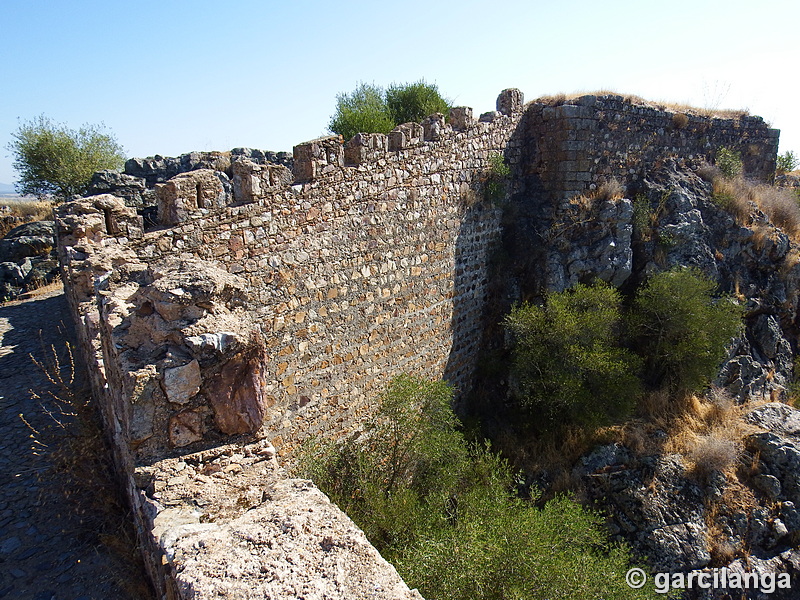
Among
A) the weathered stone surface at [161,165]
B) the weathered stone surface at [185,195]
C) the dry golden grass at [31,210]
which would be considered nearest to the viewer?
the weathered stone surface at [185,195]

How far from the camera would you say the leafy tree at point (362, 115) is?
11969mm

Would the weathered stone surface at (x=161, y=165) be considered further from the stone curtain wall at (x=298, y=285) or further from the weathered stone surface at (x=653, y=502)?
the weathered stone surface at (x=653, y=502)

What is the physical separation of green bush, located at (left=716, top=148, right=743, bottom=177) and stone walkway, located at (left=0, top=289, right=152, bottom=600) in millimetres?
14861

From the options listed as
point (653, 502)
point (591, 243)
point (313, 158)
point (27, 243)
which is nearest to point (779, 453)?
point (653, 502)

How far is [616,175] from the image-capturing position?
11445 millimetres

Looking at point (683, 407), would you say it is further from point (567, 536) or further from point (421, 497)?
point (421, 497)

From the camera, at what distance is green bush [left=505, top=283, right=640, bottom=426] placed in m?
8.98

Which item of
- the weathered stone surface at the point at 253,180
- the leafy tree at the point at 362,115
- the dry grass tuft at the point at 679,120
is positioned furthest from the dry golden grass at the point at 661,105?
the weathered stone surface at the point at 253,180

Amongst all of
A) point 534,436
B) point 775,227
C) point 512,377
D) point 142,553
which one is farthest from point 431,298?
point 775,227

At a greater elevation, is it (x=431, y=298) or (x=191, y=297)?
(x=191, y=297)

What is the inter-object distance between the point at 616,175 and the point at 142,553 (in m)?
11.1

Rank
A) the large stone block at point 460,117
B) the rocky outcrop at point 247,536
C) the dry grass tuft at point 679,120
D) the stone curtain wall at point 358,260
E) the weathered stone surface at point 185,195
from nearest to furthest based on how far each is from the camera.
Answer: the rocky outcrop at point 247,536 → the weathered stone surface at point 185,195 → the stone curtain wall at point 358,260 → the large stone block at point 460,117 → the dry grass tuft at point 679,120

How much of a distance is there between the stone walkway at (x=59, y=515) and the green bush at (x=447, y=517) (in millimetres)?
2437

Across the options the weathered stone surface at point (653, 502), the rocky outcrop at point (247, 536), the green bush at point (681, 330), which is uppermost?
the rocky outcrop at point (247, 536)
